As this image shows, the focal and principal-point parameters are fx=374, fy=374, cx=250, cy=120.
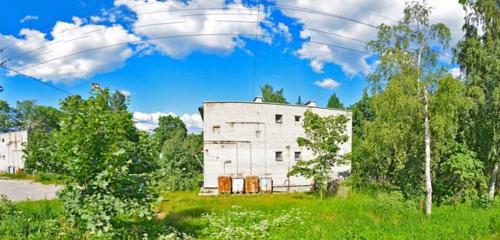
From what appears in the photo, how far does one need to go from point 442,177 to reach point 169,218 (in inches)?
604

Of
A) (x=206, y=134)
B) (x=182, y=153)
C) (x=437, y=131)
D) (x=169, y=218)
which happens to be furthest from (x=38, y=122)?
(x=437, y=131)

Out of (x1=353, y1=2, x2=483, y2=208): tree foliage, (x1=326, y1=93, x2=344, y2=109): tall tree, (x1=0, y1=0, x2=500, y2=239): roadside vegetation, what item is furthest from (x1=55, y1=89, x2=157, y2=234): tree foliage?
(x1=326, y1=93, x2=344, y2=109): tall tree

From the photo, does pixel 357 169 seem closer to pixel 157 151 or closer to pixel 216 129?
pixel 216 129

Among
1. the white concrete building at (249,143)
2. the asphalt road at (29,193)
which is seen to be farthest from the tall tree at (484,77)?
the asphalt road at (29,193)

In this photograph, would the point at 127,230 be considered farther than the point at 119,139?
Yes

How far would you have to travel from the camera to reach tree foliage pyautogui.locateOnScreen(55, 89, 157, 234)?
10594 mm

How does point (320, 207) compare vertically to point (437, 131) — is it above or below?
below

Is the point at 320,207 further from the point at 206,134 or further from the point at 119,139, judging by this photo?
the point at 206,134

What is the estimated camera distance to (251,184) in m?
29.9

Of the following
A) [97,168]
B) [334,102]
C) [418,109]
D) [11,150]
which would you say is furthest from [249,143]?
[334,102]

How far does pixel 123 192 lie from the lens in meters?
11.1

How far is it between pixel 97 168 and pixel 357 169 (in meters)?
21.5

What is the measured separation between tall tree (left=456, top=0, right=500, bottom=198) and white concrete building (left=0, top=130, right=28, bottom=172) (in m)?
57.1

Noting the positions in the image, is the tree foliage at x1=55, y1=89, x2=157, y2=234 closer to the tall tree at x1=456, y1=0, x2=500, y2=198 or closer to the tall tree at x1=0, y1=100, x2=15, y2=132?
the tall tree at x1=456, y1=0, x2=500, y2=198
